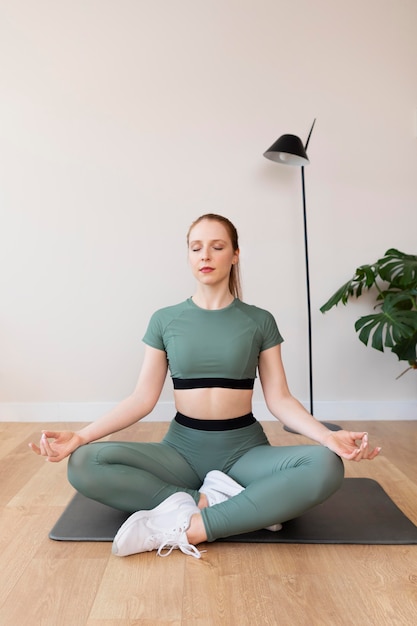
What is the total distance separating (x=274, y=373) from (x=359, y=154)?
176cm

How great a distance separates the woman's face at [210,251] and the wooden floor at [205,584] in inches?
31.3

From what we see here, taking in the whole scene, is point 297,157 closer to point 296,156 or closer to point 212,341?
point 296,156

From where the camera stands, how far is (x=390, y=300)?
2.92 meters

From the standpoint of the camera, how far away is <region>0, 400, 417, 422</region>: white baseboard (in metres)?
3.29

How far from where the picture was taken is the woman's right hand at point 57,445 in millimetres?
1556

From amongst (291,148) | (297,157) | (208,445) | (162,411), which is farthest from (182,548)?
(297,157)

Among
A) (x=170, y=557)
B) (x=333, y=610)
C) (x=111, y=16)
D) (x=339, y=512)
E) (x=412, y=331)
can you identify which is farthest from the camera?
(x=111, y=16)

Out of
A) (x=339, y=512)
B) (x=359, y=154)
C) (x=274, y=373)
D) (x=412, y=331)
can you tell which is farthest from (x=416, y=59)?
(x=339, y=512)

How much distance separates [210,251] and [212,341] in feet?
0.92

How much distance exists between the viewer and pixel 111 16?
10.4 ft

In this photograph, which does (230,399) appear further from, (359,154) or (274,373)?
(359,154)

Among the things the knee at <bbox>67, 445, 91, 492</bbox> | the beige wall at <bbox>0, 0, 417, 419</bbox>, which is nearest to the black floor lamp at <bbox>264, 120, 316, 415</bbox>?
the beige wall at <bbox>0, 0, 417, 419</bbox>

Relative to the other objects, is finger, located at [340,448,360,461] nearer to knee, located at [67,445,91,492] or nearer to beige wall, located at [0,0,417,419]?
knee, located at [67,445,91,492]

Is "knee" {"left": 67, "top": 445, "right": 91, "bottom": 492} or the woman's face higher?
the woman's face
